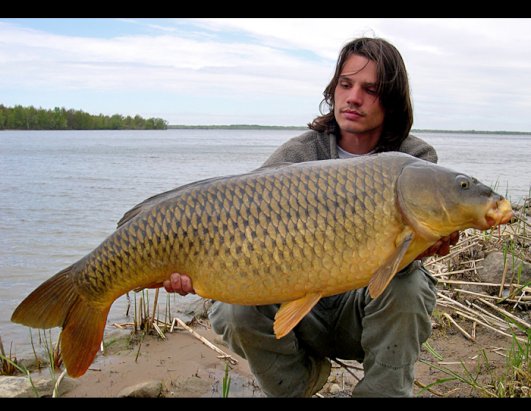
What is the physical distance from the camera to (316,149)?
2.90m

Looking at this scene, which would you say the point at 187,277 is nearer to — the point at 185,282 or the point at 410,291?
the point at 185,282

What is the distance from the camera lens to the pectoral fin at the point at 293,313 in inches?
84.2

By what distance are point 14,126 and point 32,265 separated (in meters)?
42.7

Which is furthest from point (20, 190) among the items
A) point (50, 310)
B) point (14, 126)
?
point (14, 126)

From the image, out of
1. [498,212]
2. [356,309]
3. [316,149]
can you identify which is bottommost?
[356,309]

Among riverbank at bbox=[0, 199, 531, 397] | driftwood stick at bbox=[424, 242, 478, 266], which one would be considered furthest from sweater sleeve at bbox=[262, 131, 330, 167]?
driftwood stick at bbox=[424, 242, 478, 266]

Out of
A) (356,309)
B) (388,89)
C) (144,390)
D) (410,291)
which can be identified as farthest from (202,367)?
(388,89)

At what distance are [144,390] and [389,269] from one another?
1411mm

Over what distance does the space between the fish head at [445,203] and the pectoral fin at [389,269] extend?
57mm

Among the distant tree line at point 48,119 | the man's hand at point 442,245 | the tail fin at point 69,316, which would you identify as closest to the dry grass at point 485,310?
the man's hand at point 442,245

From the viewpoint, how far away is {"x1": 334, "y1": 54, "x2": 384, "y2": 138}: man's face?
2.77m

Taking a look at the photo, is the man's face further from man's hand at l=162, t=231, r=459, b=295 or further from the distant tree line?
the distant tree line

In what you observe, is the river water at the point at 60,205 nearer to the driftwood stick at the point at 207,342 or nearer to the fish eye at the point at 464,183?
the driftwood stick at the point at 207,342
